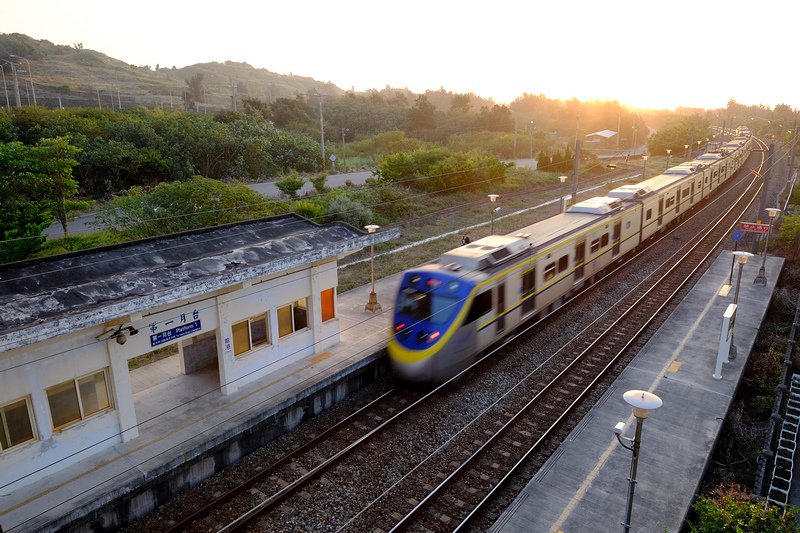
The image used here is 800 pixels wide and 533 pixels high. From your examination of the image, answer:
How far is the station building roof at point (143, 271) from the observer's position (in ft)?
27.9

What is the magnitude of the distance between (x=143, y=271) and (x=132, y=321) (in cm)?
135

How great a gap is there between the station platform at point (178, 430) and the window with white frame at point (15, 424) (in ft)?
2.59

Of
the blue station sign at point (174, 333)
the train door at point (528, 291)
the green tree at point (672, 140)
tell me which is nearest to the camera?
the blue station sign at point (174, 333)

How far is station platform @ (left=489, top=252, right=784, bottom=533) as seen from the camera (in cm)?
829

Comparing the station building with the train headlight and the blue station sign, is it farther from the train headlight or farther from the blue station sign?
the train headlight

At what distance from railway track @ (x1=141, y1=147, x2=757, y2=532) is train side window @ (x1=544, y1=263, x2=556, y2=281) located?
92.8 inches

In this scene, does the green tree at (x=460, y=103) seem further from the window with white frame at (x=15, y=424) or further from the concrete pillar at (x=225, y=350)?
the window with white frame at (x=15, y=424)

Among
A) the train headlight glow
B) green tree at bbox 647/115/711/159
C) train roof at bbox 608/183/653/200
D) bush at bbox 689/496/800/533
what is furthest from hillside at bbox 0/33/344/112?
bush at bbox 689/496/800/533

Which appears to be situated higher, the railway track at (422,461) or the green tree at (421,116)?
the green tree at (421,116)

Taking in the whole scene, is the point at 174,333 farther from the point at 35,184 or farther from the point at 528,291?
the point at 35,184

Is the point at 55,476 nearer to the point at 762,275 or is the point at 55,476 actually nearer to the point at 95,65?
the point at 762,275

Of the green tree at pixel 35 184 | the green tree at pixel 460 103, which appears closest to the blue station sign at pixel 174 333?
the green tree at pixel 35 184

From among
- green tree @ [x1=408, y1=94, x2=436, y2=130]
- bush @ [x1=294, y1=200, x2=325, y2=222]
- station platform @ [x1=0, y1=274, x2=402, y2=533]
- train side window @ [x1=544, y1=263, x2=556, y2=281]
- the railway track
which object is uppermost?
green tree @ [x1=408, y1=94, x2=436, y2=130]

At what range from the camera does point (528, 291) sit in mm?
14203
